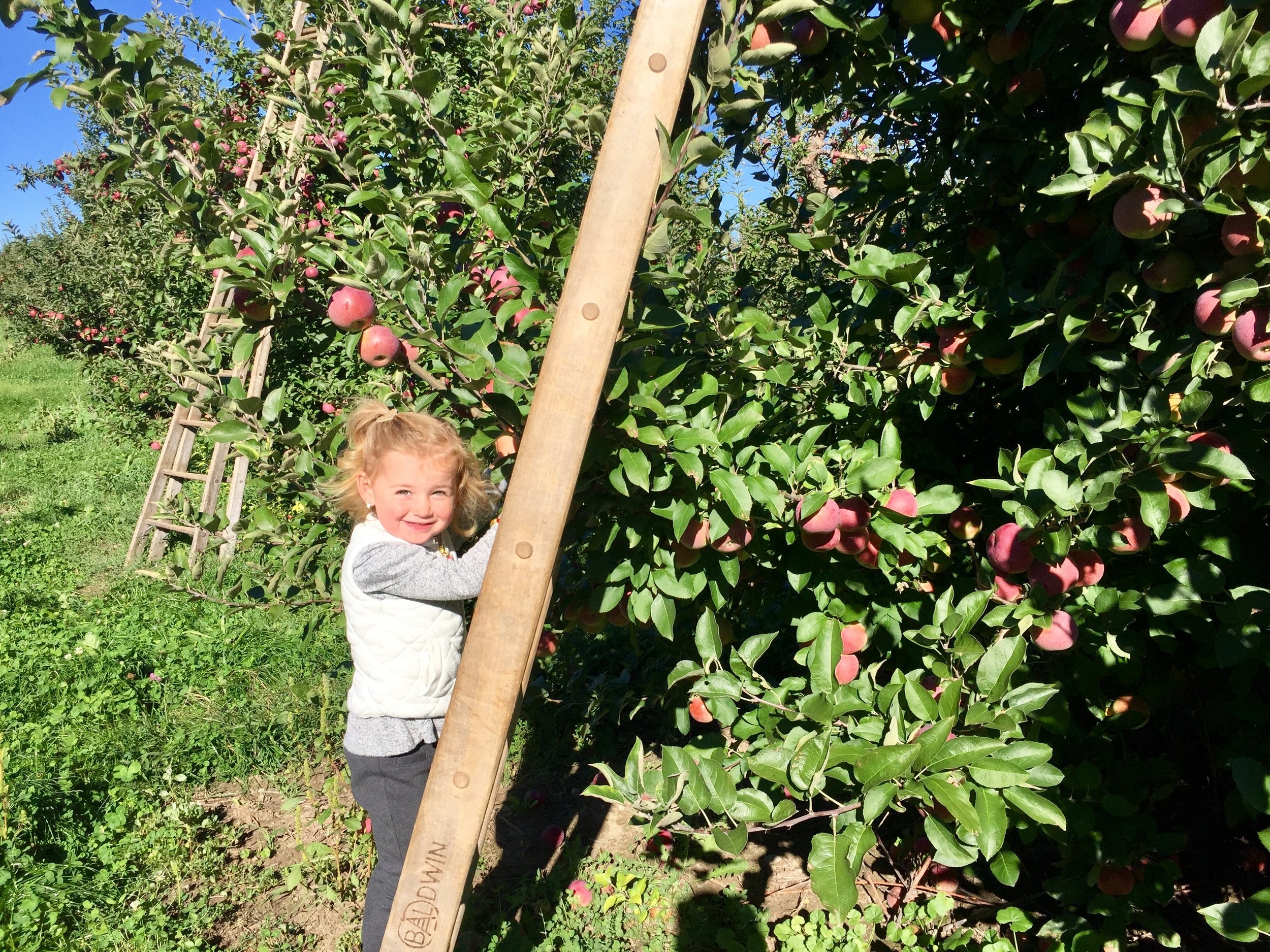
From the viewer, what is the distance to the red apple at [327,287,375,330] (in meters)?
1.39

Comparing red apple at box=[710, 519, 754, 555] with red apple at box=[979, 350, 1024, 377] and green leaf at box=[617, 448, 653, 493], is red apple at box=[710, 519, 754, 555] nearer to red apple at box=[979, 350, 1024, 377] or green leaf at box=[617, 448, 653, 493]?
green leaf at box=[617, 448, 653, 493]

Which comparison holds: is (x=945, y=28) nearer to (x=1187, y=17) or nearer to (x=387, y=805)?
(x=1187, y=17)

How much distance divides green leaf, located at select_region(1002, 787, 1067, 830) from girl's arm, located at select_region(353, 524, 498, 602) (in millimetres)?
921

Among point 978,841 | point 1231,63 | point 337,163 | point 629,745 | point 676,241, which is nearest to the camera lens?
point 1231,63

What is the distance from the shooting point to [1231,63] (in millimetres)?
939

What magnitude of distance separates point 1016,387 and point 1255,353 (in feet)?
2.05

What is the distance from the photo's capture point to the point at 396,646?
5.65ft

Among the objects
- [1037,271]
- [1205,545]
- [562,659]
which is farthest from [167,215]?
[562,659]

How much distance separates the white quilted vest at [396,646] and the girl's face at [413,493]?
4 cm

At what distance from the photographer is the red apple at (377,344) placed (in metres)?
1.43

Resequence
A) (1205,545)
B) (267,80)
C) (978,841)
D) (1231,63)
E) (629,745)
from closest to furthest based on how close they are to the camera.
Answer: (1231,63), (978,841), (1205,545), (629,745), (267,80)

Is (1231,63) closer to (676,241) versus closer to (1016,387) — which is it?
(1016,387)

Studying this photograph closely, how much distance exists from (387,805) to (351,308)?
1.00m

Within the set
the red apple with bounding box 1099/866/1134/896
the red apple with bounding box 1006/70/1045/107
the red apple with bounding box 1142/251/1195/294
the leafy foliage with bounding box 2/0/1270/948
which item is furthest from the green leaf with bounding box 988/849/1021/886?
the red apple with bounding box 1006/70/1045/107
